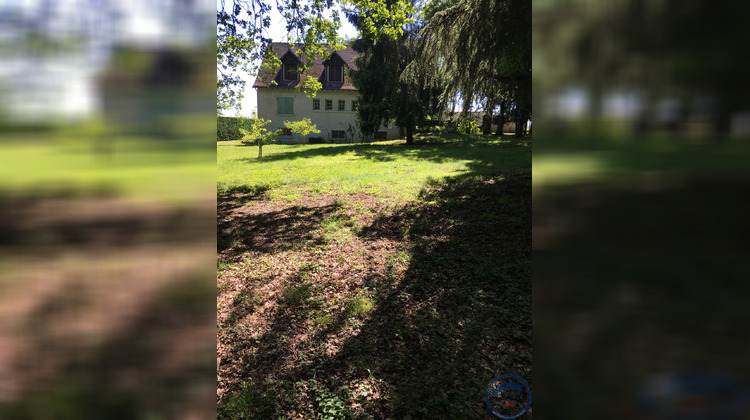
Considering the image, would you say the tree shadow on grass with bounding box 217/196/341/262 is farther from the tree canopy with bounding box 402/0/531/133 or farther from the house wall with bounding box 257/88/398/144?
the house wall with bounding box 257/88/398/144

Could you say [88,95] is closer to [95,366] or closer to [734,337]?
[95,366]

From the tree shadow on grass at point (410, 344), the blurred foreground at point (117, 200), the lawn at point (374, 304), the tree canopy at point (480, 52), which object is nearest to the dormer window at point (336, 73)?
the lawn at point (374, 304)

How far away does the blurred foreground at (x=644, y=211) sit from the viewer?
575 millimetres

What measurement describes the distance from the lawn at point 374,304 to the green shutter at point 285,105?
21.8 m

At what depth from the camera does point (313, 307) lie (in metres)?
4.04

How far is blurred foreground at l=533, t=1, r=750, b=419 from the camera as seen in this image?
57cm

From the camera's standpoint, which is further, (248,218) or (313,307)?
(248,218)

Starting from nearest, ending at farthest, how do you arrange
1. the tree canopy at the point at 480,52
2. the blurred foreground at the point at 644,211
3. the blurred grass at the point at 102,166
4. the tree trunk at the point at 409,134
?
1. the blurred foreground at the point at 644,211
2. the blurred grass at the point at 102,166
3. the tree canopy at the point at 480,52
4. the tree trunk at the point at 409,134

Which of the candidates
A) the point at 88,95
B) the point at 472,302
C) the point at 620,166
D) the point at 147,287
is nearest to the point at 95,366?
the point at 147,287

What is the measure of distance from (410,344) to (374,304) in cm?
81

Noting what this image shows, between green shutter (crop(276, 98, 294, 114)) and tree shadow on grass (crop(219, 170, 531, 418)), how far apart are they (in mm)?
25836

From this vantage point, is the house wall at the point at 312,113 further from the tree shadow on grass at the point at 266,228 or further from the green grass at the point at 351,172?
the tree shadow on grass at the point at 266,228

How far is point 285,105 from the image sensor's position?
1139 inches

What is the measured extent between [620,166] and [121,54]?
992 millimetres
